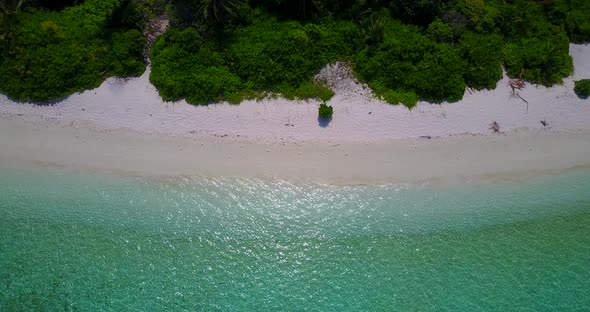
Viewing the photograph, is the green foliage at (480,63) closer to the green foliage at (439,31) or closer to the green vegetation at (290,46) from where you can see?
the green vegetation at (290,46)

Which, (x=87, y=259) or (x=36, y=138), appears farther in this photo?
(x=36, y=138)

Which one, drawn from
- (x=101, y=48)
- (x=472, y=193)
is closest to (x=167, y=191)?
(x=101, y=48)

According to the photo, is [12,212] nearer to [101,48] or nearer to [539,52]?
[101,48]

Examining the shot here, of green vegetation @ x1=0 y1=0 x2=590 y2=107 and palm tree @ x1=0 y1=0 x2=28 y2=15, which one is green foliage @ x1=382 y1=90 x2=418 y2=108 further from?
palm tree @ x1=0 y1=0 x2=28 y2=15

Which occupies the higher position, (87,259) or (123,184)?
(123,184)

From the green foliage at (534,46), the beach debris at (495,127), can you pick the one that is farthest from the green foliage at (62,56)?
the green foliage at (534,46)

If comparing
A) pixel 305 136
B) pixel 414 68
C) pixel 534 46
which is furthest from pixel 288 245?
pixel 534 46

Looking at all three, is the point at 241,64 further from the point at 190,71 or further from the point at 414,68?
the point at 414,68
